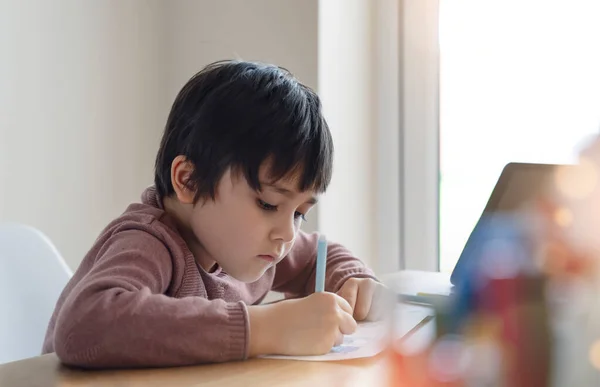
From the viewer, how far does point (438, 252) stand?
1.48 m

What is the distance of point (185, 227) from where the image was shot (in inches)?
33.8

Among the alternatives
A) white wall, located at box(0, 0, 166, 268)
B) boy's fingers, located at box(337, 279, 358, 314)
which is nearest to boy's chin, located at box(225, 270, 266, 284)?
boy's fingers, located at box(337, 279, 358, 314)

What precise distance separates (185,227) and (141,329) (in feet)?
0.92

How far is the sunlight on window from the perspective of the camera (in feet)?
4.25

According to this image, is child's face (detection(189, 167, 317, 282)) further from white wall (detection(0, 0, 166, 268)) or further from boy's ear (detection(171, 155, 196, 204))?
white wall (detection(0, 0, 166, 268))

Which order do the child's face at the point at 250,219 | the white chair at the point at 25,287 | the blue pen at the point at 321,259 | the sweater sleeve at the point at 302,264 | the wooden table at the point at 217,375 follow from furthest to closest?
1. the sweater sleeve at the point at 302,264
2. the white chair at the point at 25,287
3. the child's face at the point at 250,219
4. the blue pen at the point at 321,259
5. the wooden table at the point at 217,375

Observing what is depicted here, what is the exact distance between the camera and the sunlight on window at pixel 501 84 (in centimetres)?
129

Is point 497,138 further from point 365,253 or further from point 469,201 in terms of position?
point 365,253

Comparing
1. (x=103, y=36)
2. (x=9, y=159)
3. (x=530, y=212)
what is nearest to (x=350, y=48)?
(x=103, y=36)

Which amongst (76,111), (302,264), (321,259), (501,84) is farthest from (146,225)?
(501,84)

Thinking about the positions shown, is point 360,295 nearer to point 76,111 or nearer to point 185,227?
point 185,227

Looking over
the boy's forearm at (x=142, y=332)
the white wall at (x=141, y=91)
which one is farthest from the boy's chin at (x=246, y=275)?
the white wall at (x=141, y=91)

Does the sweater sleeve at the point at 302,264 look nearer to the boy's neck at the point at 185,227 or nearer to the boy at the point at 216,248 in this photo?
the boy at the point at 216,248

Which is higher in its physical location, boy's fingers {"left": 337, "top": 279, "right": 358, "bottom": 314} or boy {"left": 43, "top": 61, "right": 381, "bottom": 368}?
boy {"left": 43, "top": 61, "right": 381, "bottom": 368}
